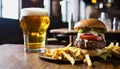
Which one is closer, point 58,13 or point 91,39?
point 91,39

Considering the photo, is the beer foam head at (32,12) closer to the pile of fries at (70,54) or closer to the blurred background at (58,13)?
the pile of fries at (70,54)

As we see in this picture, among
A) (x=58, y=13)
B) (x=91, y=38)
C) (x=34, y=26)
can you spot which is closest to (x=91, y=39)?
(x=91, y=38)

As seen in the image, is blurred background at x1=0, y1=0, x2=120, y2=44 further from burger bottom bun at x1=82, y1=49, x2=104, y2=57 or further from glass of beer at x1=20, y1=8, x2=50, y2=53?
burger bottom bun at x1=82, y1=49, x2=104, y2=57

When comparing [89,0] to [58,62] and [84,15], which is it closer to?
[84,15]

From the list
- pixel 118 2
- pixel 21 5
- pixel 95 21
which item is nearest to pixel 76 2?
pixel 118 2

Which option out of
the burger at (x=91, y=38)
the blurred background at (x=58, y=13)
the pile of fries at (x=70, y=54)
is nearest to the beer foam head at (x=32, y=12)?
the burger at (x=91, y=38)

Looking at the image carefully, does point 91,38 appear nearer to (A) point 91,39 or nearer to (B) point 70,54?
(A) point 91,39

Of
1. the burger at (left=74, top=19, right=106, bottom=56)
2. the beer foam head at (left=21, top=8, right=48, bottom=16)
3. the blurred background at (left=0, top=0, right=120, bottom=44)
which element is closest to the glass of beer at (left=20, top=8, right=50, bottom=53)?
the beer foam head at (left=21, top=8, right=48, bottom=16)
